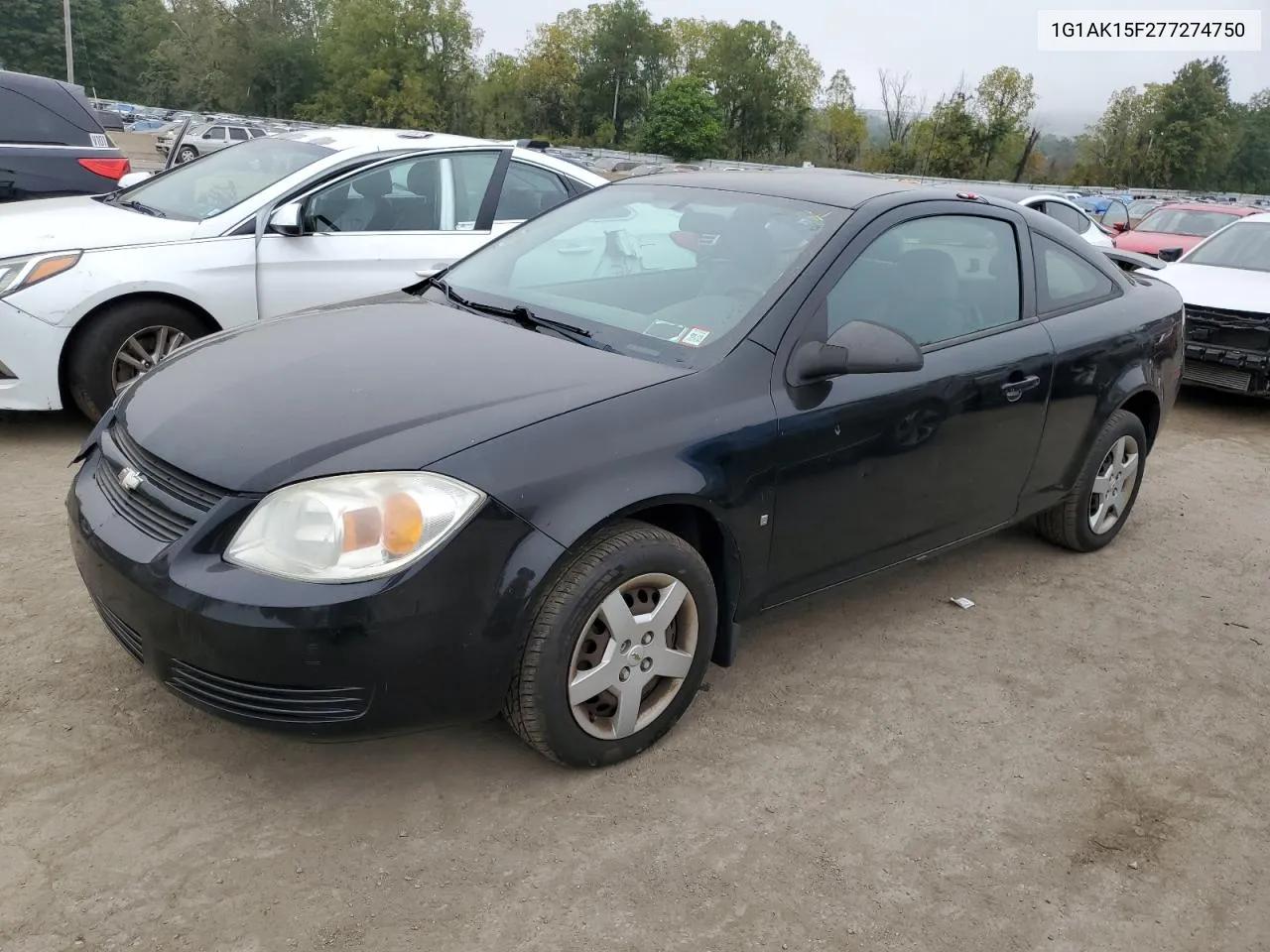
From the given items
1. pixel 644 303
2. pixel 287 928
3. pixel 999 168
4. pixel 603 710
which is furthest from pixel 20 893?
pixel 999 168

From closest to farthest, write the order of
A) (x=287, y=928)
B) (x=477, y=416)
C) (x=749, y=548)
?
(x=287, y=928) < (x=477, y=416) < (x=749, y=548)

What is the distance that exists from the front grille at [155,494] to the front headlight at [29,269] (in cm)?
269

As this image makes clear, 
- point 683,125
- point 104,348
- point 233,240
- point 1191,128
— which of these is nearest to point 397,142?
point 233,240

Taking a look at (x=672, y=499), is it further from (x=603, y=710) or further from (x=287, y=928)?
(x=287, y=928)

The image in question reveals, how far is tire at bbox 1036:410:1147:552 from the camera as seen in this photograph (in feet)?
14.3

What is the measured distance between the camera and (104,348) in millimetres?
5016

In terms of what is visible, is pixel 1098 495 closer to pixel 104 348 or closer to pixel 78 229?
pixel 104 348

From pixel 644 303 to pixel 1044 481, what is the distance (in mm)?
1900

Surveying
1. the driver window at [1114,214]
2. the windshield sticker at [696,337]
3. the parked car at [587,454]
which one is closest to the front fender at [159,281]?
the parked car at [587,454]

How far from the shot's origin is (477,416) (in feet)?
8.35

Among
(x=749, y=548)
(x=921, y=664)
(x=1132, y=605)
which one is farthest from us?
(x=1132, y=605)

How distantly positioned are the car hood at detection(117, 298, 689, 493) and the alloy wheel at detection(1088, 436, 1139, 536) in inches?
Result: 99.8

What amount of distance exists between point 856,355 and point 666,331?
1.87 ft

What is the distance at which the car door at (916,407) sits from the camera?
3.08m
